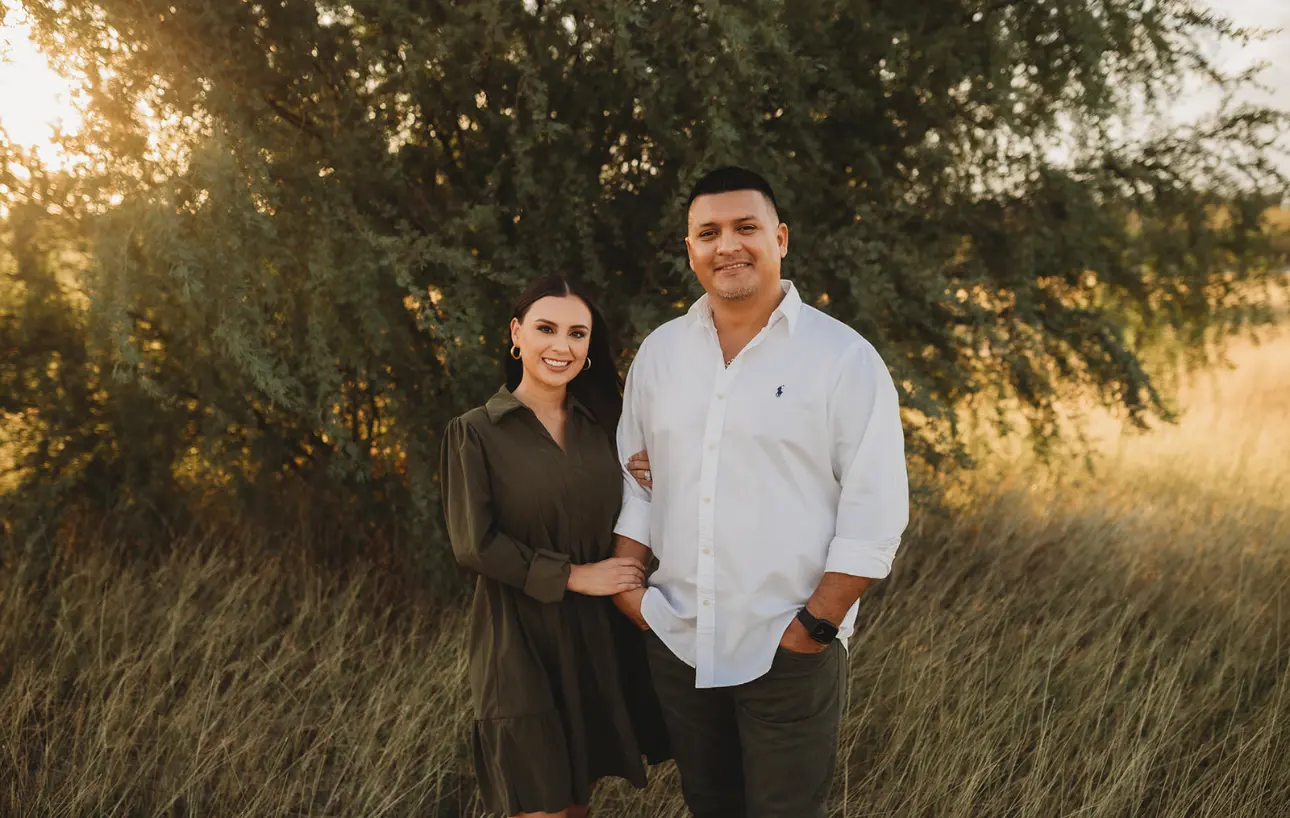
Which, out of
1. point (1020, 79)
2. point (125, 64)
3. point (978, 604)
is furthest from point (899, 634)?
point (125, 64)

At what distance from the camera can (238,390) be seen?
5.27 metres

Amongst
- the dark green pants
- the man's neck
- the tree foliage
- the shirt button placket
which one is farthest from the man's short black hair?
the tree foliage

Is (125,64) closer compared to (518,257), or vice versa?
(125,64)

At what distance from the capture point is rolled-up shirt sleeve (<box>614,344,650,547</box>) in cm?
288

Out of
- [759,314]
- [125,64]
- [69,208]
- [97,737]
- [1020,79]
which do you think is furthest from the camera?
[1020,79]

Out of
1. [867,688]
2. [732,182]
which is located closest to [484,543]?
[732,182]

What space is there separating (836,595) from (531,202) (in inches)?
129

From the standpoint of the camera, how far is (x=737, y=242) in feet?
8.63

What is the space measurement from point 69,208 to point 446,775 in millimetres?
3542

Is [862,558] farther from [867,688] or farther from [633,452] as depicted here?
[867,688]

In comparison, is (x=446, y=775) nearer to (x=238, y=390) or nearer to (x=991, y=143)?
(x=238, y=390)

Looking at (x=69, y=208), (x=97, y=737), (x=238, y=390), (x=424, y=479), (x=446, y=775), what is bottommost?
(x=446, y=775)

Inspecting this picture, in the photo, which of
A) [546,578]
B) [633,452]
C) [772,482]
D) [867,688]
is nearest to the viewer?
[772,482]

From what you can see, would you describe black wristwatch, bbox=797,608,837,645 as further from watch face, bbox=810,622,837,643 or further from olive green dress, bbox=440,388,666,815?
olive green dress, bbox=440,388,666,815
